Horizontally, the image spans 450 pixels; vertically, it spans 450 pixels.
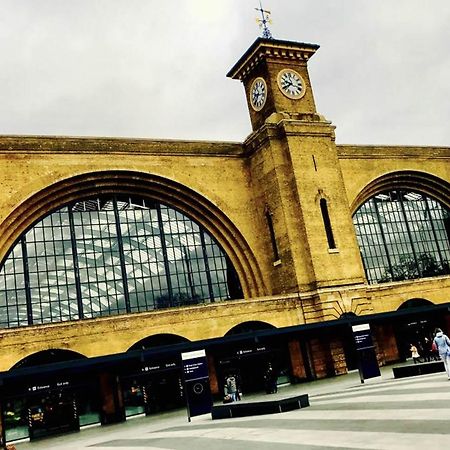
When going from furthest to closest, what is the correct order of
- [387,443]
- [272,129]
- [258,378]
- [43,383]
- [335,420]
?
[272,129] → [258,378] → [43,383] → [335,420] → [387,443]

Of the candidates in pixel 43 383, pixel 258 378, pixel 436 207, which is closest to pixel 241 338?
pixel 258 378

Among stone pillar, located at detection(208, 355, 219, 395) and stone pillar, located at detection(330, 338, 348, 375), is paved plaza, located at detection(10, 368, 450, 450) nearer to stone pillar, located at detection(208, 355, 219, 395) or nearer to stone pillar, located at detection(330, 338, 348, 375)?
stone pillar, located at detection(208, 355, 219, 395)

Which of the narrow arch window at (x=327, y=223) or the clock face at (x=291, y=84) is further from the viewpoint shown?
the clock face at (x=291, y=84)

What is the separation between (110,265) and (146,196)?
171 inches

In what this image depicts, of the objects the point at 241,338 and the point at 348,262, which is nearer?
the point at 241,338

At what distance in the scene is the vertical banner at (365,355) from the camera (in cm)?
1920

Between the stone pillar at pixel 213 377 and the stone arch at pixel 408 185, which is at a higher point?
the stone arch at pixel 408 185

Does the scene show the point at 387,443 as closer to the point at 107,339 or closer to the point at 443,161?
the point at 107,339

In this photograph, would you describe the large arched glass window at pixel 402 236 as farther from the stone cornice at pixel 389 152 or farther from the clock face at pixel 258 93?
the clock face at pixel 258 93

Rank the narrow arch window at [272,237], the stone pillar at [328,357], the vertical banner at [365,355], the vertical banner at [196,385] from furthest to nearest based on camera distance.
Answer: the narrow arch window at [272,237]
the stone pillar at [328,357]
the vertical banner at [365,355]
the vertical banner at [196,385]

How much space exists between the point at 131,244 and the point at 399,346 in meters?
15.1

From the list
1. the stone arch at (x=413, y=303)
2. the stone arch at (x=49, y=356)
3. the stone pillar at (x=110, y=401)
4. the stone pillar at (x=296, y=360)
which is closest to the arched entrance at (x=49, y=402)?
the stone arch at (x=49, y=356)

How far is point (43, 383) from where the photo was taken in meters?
21.6

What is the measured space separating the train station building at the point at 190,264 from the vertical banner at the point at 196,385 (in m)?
3.76
